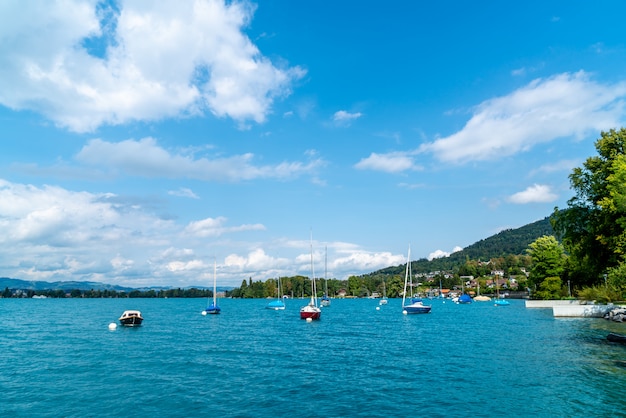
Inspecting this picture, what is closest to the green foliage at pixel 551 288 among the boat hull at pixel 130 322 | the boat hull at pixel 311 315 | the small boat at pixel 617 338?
the boat hull at pixel 311 315

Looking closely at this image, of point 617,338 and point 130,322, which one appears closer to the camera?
point 617,338

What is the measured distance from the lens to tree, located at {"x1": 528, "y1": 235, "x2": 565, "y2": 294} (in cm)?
10869

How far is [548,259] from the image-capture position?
10938 cm

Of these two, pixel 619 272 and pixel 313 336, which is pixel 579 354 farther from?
pixel 313 336

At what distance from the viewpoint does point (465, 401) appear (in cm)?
2241

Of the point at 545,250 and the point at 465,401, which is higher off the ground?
the point at 545,250

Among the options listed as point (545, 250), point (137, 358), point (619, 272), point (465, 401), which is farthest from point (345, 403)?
point (545, 250)

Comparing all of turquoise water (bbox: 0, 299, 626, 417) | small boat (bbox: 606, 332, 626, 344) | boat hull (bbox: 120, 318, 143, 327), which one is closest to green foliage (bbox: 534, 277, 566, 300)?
turquoise water (bbox: 0, 299, 626, 417)

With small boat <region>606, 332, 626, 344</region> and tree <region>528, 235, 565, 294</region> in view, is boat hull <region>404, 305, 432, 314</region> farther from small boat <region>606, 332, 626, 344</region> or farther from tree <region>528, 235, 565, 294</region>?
small boat <region>606, 332, 626, 344</region>

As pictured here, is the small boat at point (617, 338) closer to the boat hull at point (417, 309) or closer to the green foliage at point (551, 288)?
the boat hull at point (417, 309)

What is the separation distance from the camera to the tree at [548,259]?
10869 cm

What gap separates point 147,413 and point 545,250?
4409 inches

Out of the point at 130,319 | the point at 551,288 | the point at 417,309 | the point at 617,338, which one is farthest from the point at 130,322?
the point at 551,288

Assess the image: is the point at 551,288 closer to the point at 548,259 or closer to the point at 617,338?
the point at 548,259
